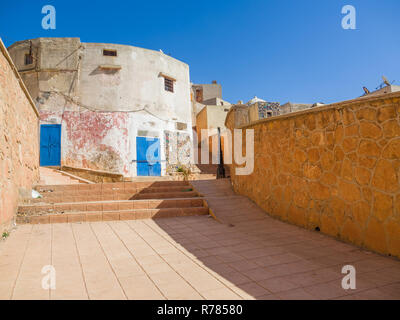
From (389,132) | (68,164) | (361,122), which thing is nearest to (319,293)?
(389,132)

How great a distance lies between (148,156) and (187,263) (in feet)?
39.3

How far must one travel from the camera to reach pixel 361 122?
3.96 metres

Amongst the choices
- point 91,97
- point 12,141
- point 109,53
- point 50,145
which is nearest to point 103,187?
point 12,141

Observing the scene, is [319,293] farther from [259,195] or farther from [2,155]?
[2,155]

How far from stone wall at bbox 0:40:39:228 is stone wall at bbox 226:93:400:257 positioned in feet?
16.4

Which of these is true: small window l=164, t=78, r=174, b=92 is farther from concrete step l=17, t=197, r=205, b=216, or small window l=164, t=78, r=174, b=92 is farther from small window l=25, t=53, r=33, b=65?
concrete step l=17, t=197, r=205, b=216

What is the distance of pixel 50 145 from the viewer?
13766mm

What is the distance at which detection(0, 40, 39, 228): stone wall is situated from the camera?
466 cm

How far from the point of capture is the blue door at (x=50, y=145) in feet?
44.9

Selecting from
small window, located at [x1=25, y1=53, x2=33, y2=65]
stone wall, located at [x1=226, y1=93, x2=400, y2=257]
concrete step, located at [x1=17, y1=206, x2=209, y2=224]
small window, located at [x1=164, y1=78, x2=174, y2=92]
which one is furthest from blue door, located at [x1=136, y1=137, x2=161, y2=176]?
stone wall, located at [x1=226, y1=93, x2=400, y2=257]

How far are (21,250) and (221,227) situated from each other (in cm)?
324

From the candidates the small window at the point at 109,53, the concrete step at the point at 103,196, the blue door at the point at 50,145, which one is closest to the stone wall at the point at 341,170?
the concrete step at the point at 103,196

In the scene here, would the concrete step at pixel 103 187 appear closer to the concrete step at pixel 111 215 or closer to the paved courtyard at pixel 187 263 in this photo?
the concrete step at pixel 111 215

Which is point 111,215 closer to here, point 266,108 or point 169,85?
point 169,85
